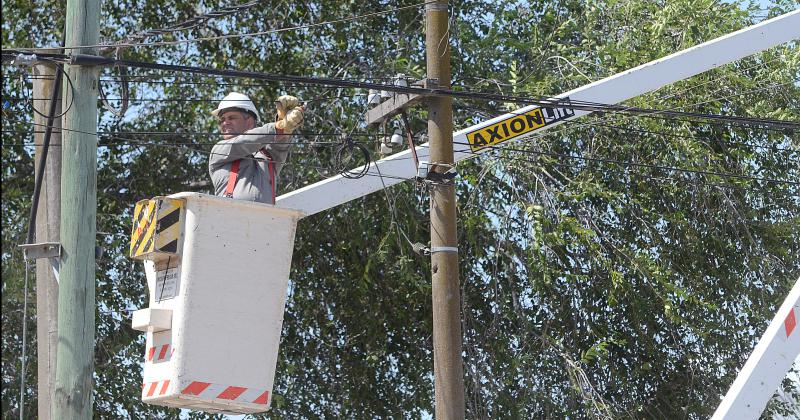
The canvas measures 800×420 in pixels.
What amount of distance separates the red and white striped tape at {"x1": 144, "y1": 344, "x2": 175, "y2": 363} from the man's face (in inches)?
56.1

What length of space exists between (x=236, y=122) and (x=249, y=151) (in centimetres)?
35

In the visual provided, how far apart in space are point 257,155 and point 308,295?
18.9 ft

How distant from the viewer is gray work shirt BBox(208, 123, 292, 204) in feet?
21.7

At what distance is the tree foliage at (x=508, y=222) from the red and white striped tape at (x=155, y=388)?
530cm

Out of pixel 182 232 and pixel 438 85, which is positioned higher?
pixel 438 85

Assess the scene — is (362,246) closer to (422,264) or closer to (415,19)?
(422,264)

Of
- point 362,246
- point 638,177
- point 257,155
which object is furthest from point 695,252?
point 257,155

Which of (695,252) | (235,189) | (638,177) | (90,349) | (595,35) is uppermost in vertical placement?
(595,35)

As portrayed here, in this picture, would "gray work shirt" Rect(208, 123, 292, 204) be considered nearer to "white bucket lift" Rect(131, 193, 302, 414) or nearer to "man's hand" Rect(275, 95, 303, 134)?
"man's hand" Rect(275, 95, 303, 134)

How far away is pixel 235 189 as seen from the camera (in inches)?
261

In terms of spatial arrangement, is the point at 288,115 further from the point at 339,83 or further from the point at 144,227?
the point at 339,83

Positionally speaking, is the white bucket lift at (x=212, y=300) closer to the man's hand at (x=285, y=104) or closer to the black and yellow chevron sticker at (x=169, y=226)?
the black and yellow chevron sticker at (x=169, y=226)

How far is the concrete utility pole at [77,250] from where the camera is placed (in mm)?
6988

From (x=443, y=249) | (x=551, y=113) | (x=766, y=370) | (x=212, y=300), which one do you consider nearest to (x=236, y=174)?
(x=212, y=300)
